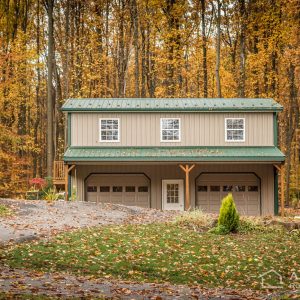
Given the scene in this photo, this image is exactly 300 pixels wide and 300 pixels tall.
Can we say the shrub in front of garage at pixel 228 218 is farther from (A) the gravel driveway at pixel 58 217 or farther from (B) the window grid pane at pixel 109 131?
(B) the window grid pane at pixel 109 131

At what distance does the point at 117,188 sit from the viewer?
→ 2620 centimetres

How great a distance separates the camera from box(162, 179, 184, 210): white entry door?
1019 inches

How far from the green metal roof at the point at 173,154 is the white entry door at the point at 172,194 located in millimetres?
1812

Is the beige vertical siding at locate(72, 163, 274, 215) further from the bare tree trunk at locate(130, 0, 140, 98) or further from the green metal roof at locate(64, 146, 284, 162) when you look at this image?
the bare tree trunk at locate(130, 0, 140, 98)

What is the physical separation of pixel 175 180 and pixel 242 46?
13135mm

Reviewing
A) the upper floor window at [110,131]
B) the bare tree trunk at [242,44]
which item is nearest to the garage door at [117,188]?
the upper floor window at [110,131]

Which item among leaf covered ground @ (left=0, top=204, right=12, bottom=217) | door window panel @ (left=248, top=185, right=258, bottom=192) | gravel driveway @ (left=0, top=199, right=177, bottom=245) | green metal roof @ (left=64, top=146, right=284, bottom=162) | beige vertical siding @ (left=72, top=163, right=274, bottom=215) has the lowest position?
gravel driveway @ (left=0, top=199, right=177, bottom=245)

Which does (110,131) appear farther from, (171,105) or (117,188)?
(171,105)

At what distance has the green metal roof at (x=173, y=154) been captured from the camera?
957 inches

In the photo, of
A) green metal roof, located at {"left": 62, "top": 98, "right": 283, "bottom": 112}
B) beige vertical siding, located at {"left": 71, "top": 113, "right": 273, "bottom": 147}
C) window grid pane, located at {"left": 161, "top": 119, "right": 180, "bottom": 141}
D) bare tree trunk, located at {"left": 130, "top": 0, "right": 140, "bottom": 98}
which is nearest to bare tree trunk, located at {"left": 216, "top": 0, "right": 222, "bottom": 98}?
bare tree trunk, located at {"left": 130, "top": 0, "right": 140, "bottom": 98}

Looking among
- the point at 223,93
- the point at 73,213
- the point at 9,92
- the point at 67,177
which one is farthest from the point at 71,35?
the point at 73,213

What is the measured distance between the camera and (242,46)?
1363 inches

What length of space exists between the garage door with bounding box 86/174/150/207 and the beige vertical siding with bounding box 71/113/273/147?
176 centimetres

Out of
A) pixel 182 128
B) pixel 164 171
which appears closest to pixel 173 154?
pixel 164 171
